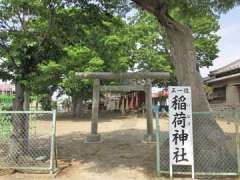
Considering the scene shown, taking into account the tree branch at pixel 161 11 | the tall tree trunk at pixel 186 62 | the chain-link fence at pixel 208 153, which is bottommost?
the chain-link fence at pixel 208 153

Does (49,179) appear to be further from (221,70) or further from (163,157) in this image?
(221,70)

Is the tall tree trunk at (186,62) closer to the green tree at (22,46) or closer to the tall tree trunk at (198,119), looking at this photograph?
the tall tree trunk at (198,119)

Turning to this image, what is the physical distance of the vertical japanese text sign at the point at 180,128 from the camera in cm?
653

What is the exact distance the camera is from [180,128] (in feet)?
21.6

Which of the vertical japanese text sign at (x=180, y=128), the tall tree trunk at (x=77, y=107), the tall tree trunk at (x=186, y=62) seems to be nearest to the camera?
the vertical japanese text sign at (x=180, y=128)

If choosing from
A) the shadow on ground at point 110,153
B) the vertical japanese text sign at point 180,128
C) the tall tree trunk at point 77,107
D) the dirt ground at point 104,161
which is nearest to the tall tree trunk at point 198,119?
the vertical japanese text sign at point 180,128

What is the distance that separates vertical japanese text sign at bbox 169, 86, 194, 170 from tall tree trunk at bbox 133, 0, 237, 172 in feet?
1.88

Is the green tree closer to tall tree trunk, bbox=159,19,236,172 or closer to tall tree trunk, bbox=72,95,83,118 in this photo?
tall tree trunk, bbox=159,19,236,172

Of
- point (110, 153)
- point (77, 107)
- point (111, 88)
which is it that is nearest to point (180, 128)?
point (110, 153)

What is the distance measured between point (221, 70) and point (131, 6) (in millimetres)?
12619

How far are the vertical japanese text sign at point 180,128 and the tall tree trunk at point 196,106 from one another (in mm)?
572

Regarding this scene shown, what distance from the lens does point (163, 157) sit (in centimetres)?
730

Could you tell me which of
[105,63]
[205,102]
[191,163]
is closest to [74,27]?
[205,102]

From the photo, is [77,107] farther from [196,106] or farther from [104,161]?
[196,106]
